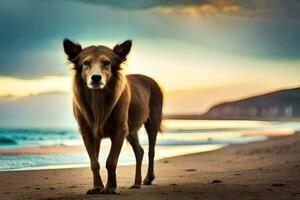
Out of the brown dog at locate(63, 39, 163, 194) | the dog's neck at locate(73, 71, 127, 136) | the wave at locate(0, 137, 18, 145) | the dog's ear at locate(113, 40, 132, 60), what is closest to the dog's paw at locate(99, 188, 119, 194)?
the brown dog at locate(63, 39, 163, 194)

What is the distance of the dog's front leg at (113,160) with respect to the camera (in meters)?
8.48

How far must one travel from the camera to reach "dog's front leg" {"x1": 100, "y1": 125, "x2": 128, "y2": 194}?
8.48m

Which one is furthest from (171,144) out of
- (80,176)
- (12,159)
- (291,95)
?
(80,176)

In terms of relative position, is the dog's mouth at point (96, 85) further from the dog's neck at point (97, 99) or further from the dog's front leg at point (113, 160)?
the dog's front leg at point (113, 160)

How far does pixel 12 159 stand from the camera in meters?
15.3

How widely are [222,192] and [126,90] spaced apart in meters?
1.93

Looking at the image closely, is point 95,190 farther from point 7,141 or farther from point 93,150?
point 7,141

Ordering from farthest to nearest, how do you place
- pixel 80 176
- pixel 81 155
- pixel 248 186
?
pixel 81 155 → pixel 80 176 → pixel 248 186

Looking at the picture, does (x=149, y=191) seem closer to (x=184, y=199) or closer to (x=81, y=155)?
(x=184, y=199)

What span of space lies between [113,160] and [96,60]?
4.49ft

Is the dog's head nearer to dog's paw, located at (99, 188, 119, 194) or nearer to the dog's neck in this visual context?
the dog's neck

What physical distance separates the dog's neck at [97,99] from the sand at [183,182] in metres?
0.98

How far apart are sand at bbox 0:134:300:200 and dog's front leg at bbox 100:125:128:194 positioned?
18 cm

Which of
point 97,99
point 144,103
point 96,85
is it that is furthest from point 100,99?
point 144,103
